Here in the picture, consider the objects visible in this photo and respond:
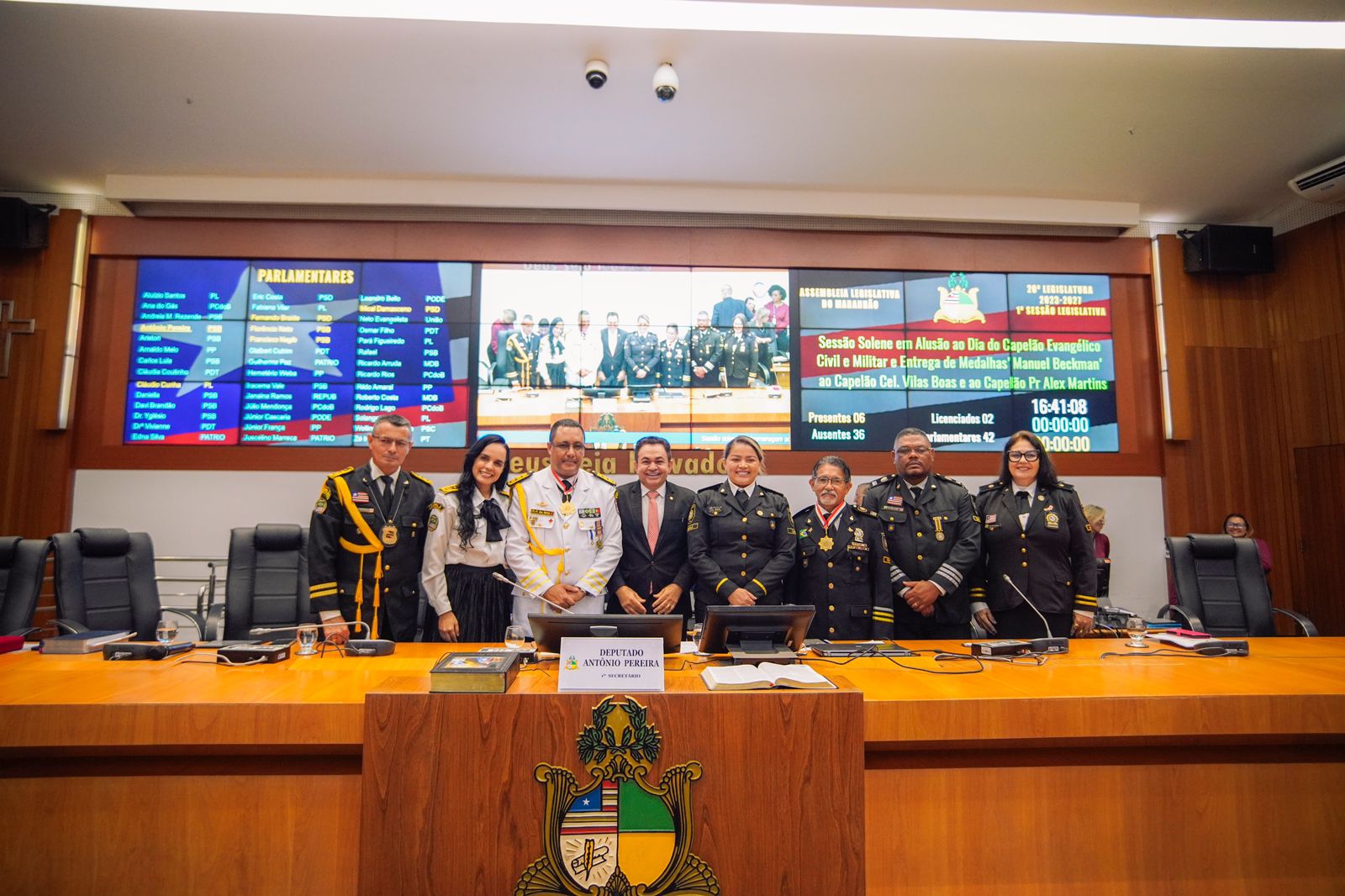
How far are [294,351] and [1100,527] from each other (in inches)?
253

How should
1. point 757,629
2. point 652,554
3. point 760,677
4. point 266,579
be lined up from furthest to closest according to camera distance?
1. point 266,579
2. point 652,554
3. point 757,629
4. point 760,677

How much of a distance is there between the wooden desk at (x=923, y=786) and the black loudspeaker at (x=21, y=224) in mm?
5291

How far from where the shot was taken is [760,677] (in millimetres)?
1513

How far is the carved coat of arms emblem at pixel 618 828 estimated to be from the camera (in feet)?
4.54

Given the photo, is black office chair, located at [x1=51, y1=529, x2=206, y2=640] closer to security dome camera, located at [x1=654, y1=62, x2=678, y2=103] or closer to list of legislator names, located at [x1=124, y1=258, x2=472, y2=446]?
list of legislator names, located at [x1=124, y1=258, x2=472, y2=446]

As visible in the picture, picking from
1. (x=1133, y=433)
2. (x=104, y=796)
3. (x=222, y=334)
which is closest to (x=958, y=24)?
(x=1133, y=433)

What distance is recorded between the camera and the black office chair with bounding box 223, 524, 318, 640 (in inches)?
133

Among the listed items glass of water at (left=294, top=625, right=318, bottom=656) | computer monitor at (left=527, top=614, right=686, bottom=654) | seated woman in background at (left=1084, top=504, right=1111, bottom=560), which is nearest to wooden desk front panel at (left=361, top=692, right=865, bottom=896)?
computer monitor at (left=527, top=614, right=686, bottom=654)

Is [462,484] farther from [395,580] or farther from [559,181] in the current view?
[559,181]

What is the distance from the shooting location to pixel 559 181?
17.8 ft

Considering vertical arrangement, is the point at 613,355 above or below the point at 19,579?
above

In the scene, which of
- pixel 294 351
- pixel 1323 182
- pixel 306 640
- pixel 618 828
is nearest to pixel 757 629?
pixel 618 828

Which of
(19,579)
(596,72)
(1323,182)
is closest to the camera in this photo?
(19,579)

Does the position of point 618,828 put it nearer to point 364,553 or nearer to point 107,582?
point 364,553
